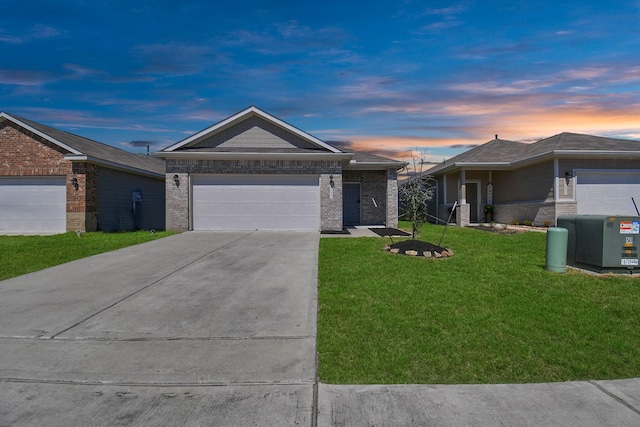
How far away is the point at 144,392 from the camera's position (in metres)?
3.62

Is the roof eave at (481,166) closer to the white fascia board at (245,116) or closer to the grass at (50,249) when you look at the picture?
the white fascia board at (245,116)

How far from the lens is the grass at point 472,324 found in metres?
4.00

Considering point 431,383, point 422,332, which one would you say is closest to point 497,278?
point 422,332

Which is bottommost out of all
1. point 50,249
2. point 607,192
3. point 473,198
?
point 50,249

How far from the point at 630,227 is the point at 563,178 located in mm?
10665

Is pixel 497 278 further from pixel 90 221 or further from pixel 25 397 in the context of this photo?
pixel 90 221

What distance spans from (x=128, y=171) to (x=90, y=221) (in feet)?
11.6

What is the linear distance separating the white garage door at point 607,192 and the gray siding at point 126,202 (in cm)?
2103

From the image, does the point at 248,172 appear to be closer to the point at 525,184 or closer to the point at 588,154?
the point at 525,184

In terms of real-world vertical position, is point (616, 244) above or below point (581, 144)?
below

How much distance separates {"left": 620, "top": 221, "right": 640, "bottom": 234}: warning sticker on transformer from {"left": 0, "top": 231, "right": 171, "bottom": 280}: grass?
12.7m

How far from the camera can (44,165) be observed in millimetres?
17094

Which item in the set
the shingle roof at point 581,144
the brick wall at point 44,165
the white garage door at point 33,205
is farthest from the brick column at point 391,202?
the white garage door at point 33,205

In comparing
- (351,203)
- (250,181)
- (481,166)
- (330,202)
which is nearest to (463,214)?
(481,166)
